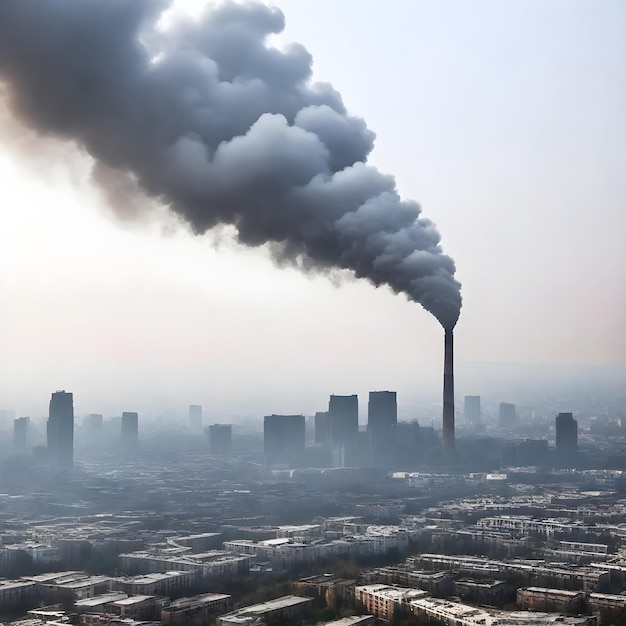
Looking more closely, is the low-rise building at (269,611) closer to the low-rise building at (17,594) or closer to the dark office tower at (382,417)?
the low-rise building at (17,594)

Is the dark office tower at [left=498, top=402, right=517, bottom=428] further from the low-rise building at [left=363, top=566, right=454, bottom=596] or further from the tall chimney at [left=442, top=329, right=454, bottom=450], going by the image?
the low-rise building at [left=363, top=566, right=454, bottom=596]

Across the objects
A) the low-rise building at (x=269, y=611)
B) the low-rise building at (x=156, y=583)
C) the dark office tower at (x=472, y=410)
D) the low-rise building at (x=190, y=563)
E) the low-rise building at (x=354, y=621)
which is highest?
the dark office tower at (x=472, y=410)

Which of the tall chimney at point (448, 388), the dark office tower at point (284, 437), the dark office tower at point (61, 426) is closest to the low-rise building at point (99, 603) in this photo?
the tall chimney at point (448, 388)

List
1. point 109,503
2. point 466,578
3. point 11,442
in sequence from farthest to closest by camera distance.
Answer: point 11,442
point 109,503
point 466,578

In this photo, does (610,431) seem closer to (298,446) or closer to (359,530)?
(298,446)

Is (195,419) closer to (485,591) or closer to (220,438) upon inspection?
(220,438)

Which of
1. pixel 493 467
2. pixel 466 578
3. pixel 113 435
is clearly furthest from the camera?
pixel 113 435

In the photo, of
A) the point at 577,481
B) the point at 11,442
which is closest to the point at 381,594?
the point at 577,481

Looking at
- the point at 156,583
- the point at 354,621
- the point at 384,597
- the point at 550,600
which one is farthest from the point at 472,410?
the point at 354,621
